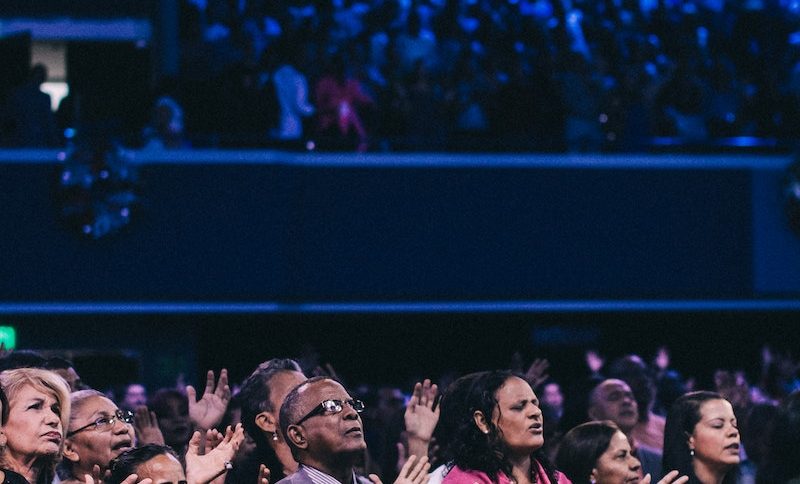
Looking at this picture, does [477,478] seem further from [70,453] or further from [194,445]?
[70,453]

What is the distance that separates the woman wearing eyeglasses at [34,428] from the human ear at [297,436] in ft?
2.48

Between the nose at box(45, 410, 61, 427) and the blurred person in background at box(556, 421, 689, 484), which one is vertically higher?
the nose at box(45, 410, 61, 427)

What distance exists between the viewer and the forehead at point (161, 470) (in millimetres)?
4957

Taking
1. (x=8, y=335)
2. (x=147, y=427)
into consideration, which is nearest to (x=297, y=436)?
(x=147, y=427)

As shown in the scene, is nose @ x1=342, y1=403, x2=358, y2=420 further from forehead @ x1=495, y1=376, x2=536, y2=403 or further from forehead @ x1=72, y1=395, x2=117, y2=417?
forehead @ x1=72, y1=395, x2=117, y2=417

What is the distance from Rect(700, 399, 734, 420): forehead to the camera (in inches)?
242

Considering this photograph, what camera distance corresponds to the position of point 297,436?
5379mm

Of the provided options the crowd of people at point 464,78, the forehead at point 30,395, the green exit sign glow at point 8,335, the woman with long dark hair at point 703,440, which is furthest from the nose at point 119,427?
the green exit sign glow at point 8,335

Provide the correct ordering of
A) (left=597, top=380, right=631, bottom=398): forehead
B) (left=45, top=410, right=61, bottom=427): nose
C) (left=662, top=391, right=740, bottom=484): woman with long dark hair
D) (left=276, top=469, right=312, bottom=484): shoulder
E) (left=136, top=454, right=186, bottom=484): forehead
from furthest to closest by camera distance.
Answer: (left=597, top=380, right=631, bottom=398): forehead, (left=662, top=391, right=740, bottom=484): woman with long dark hair, (left=276, top=469, right=312, bottom=484): shoulder, (left=45, top=410, right=61, bottom=427): nose, (left=136, top=454, right=186, bottom=484): forehead

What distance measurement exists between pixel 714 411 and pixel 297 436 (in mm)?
1768

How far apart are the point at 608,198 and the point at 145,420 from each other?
8.05m

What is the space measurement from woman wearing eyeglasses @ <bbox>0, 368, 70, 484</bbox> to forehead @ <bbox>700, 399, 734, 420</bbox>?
249 centimetres

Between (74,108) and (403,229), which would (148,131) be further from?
(403,229)

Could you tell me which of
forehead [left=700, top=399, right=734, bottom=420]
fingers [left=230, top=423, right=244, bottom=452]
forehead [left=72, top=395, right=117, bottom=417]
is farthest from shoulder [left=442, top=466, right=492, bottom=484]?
forehead [left=72, top=395, right=117, bottom=417]
